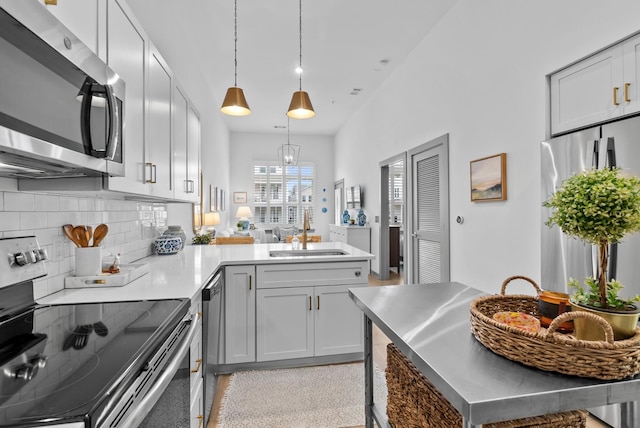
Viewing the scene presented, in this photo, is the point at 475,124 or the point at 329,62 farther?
the point at 329,62

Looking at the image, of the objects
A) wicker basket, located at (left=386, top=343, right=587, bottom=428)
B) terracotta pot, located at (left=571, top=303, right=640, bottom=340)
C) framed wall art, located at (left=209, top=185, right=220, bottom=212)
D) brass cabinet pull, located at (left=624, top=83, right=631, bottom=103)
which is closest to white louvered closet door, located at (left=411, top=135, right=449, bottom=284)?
brass cabinet pull, located at (left=624, top=83, right=631, bottom=103)

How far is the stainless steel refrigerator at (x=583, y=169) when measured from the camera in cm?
175

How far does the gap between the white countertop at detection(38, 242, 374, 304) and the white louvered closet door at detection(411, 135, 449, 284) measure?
4.40 feet

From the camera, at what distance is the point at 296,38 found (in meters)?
4.13

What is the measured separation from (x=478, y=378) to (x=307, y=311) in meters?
1.99

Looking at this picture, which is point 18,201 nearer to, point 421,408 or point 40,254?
point 40,254

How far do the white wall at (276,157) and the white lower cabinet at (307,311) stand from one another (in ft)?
22.0

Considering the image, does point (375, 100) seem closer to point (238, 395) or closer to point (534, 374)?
point (238, 395)

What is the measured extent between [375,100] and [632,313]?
5.79 m

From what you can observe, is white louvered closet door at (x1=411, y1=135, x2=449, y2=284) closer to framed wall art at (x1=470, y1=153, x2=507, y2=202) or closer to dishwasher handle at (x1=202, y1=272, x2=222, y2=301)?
framed wall art at (x1=470, y1=153, x2=507, y2=202)

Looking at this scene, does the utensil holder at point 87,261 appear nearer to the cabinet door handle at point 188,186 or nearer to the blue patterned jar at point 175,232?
the cabinet door handle at point 188,186

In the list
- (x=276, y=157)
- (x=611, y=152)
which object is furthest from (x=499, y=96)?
(x=276, y=157)

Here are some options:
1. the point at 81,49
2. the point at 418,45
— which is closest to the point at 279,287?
the point at 81,49

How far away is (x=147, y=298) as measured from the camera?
140 cm
